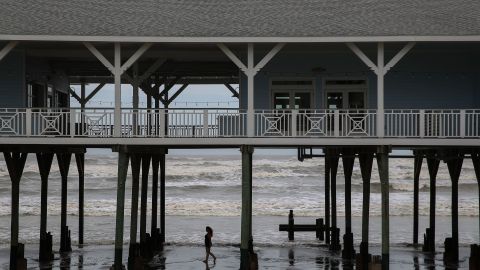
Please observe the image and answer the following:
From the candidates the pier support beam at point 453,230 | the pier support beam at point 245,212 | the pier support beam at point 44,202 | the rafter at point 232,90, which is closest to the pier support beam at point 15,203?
the pier support beam at point 44,202

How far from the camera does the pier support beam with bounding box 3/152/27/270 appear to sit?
91.4ft

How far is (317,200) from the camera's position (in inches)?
3059

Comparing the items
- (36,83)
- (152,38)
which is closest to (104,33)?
(152,38)

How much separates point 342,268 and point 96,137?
10116 millimetres

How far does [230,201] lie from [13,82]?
4966 cm

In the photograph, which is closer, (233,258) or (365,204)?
(365,204)

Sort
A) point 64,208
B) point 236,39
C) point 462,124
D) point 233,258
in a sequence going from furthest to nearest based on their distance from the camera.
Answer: point 64,208 < point 233,258 < point 462,124 < point 236,39

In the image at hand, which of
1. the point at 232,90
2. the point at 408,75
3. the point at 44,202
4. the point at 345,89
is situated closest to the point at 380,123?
the point at 345,89

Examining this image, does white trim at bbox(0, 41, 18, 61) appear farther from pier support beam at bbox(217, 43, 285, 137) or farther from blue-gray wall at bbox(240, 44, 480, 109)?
blue-gray wall at bbox(240, 44, 480, 109)

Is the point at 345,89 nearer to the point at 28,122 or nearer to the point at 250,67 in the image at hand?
the point at 250,67

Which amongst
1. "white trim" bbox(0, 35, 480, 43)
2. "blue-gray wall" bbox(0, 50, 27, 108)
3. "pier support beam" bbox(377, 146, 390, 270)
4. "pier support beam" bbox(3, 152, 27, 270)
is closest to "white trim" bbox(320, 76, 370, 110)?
"pier support beam" bbox(377, 146, 390, 270)

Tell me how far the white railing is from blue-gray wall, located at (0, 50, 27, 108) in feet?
1.08

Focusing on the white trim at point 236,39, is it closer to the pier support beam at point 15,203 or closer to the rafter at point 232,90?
the pier support beam at point 15,203

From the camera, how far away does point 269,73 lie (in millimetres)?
27953
